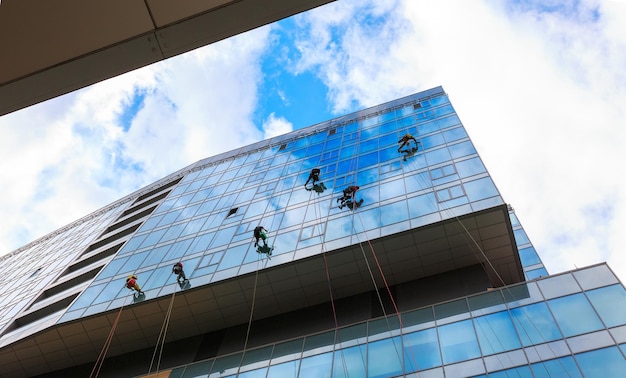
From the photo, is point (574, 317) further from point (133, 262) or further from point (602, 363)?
point (133, 262)

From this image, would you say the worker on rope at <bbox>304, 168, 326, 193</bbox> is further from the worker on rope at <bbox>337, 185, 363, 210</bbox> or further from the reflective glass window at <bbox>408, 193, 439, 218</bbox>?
the reflective glass window at <bbox>408, 193, 439, 218</bbox>

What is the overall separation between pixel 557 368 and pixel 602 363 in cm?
100

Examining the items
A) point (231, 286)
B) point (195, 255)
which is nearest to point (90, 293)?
point (195, 255)

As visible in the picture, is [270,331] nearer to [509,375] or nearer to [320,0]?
[509,375]

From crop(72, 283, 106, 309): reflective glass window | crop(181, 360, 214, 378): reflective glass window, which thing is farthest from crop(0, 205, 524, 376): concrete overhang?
crop(181, 360, 214, 378): reflective glass window

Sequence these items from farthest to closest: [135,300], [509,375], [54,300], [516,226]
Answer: [516,226]
[54,300]
[135,300]
[509,375]

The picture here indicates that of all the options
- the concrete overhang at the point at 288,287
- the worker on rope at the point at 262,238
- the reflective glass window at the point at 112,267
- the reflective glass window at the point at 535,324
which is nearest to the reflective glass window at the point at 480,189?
the concrete overhang at the point at 288,287

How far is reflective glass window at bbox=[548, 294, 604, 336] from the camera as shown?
1293 centimetres

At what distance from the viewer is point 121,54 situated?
2.76 meters

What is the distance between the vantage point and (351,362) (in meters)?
14.9

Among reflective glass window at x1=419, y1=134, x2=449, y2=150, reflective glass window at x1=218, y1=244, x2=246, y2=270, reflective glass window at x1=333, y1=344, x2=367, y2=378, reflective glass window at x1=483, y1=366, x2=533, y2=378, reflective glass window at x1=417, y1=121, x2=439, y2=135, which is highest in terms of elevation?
reflective glass window at x1=417, y1=121, x2=439, y2=135

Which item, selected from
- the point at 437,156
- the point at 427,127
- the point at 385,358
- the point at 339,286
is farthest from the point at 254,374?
the point at 427,127

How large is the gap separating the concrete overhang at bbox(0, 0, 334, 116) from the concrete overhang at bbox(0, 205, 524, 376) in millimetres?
17055

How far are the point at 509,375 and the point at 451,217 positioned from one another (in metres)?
7.20
